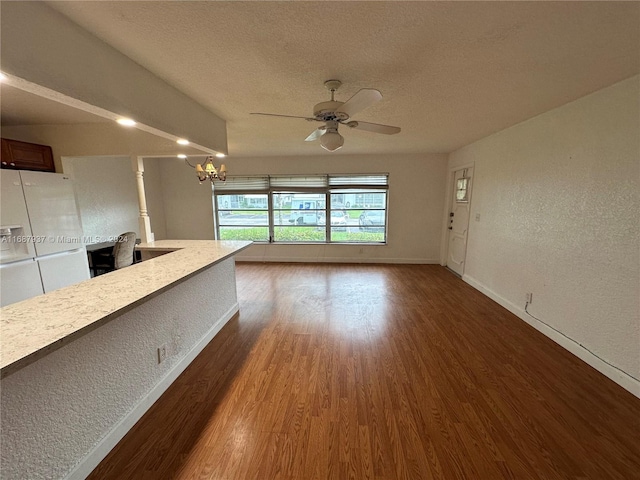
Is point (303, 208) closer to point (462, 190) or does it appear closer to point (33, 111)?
point (462, 190)

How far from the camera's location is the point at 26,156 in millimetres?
2795

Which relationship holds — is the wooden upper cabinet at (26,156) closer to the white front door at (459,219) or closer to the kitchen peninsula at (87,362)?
the kitchen peninsula at (87,362)

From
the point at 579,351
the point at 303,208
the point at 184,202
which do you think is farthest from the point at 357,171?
the point at 579,351

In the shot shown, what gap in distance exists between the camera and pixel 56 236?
289 cm

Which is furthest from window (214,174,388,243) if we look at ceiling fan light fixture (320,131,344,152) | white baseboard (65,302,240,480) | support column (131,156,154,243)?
white baseboard (65,302,240,480)

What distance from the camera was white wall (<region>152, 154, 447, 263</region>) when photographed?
5.47 meters

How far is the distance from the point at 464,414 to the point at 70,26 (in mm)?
3135

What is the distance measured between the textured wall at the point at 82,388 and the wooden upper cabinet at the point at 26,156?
242 cm

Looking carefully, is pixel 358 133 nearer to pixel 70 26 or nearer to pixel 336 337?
pixel 336 337

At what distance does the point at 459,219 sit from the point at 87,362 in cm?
522

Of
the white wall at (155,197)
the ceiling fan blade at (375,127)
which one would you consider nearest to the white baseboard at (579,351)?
the ceiling fan blade at (375,127)

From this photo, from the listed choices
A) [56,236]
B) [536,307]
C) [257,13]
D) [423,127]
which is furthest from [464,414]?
[56,236]

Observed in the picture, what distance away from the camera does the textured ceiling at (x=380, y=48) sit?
1203 mm

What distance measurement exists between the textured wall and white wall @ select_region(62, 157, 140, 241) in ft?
10.9
